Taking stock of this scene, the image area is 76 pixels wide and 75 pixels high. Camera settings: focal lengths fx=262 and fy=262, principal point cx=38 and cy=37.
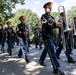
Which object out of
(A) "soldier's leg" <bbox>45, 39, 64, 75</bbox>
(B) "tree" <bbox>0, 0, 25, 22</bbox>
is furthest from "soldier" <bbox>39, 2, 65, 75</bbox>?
(B) "tree" <bbox>0, 0, 25, 22</bbox>

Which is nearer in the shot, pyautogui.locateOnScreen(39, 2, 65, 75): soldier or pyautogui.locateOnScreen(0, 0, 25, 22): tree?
pyautogui.locateOnScreen(39, 2, 65, 75): soldier

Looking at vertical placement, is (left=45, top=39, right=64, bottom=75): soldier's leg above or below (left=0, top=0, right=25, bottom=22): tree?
below

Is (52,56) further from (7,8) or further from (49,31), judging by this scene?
(7,8)

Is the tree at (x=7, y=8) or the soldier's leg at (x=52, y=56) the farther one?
the tree at (x=7, y=8)

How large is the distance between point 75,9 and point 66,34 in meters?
75.4

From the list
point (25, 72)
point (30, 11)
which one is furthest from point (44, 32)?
point (30, 11)

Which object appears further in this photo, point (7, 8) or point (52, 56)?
point (7, 8)

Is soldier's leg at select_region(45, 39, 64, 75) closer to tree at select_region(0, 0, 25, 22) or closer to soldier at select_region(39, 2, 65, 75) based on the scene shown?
soldier at select_region(39, 2, 65, 75)

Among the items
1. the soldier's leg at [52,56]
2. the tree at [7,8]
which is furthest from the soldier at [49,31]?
the tree at [7,8]

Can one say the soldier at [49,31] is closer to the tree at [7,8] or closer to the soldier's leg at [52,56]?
the soldier's leg at [52,56]

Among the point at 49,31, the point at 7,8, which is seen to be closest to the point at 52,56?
the point at 49,31

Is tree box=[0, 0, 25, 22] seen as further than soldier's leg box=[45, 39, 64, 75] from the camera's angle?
Yes

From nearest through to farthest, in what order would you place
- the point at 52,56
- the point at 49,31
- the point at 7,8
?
the point at 52,56
the point at 49,31
the point at 7,8

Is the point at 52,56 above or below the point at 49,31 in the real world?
below
